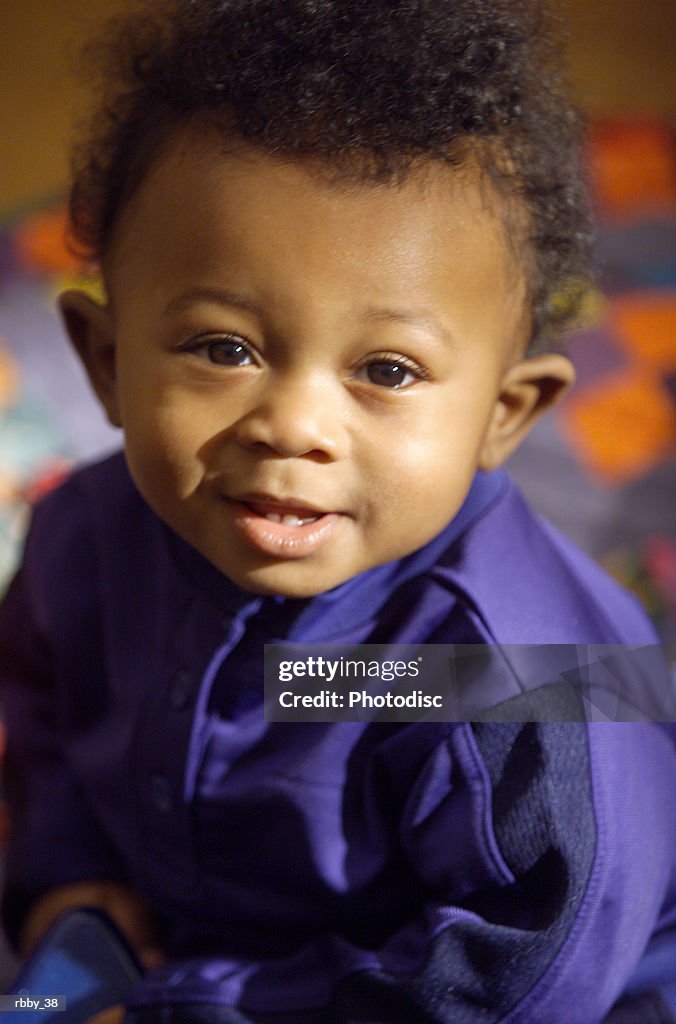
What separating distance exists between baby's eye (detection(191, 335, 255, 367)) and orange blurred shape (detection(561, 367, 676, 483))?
57cm

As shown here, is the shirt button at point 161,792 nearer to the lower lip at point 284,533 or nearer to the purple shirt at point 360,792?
the purple shirt at point 360,792

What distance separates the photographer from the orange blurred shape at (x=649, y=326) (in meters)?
1.04

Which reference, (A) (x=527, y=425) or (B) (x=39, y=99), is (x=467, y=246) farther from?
(B) (x=39, y=99)

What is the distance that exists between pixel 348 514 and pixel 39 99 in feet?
2.89

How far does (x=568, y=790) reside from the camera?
494 millimetres

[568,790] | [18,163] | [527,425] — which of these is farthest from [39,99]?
[568,790]

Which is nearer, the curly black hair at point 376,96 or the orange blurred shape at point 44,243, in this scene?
the curly black hair at point 376,96

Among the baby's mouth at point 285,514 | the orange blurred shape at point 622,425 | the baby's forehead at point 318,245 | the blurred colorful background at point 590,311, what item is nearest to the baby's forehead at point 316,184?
the baby's forehead at point 318,245

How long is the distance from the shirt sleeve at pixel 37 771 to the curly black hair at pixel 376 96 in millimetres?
269

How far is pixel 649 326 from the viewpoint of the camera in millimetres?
1059

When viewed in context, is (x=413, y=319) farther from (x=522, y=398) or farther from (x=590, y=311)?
(x=590, y=311)

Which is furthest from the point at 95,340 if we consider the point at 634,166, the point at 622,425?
the point at 634,166

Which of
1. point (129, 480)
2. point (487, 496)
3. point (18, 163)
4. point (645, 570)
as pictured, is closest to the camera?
point (487, 496)

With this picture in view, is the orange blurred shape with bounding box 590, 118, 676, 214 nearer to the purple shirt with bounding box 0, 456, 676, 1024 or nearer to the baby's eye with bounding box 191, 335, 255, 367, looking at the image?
the purple shirt with bounding box 0, 456, 676, 1024
